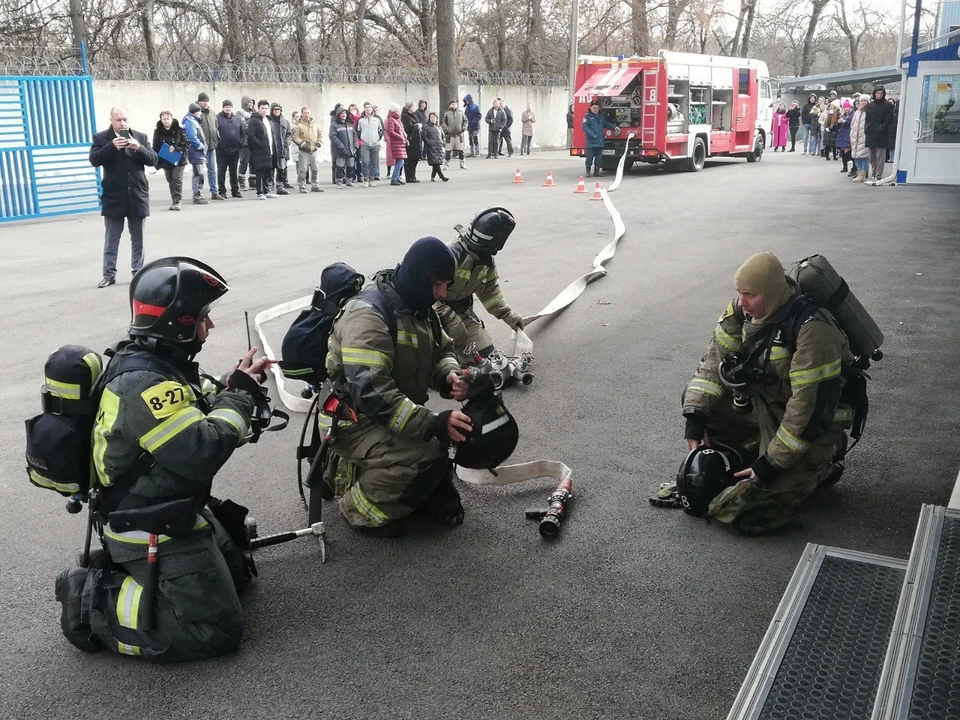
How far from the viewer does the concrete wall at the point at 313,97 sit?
25.9 metres

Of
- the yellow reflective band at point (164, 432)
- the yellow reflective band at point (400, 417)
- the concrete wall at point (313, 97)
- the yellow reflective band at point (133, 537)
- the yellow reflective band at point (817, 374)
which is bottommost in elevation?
the yellow reflective band at point (133, 537)

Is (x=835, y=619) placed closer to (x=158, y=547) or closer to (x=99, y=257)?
(x=158, y=547)

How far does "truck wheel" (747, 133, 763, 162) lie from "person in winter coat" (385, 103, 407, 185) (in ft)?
37.1

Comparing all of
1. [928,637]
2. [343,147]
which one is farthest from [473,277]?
[343,147]

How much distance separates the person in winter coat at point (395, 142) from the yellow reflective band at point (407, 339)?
16924 millimetres

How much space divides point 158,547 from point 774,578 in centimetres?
257

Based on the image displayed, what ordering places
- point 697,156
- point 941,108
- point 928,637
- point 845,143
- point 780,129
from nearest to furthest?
point 928,637
point 941,108
point 845,143
point 697,156
point 780,129

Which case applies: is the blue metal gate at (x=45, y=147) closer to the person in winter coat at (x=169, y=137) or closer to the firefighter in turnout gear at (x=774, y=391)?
the person in winter coat at (x=169, y=137)

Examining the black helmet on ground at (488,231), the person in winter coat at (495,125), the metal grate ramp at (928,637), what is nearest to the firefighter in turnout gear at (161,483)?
the metal grate ramp at (928,637)

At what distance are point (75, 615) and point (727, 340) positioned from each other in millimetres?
3251

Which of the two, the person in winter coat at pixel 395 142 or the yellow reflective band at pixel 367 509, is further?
the person in winter coat at pixel 395 142

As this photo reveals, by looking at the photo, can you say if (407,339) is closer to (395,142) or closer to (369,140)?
(395,142)

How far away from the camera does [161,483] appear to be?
134 inches

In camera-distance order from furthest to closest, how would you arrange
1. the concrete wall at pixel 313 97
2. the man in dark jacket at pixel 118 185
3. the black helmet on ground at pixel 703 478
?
the concrete wall at pixel 313 97 → the man in dark jacket at pixel 118 185 → the black helmet on ground at pixel 703 478
